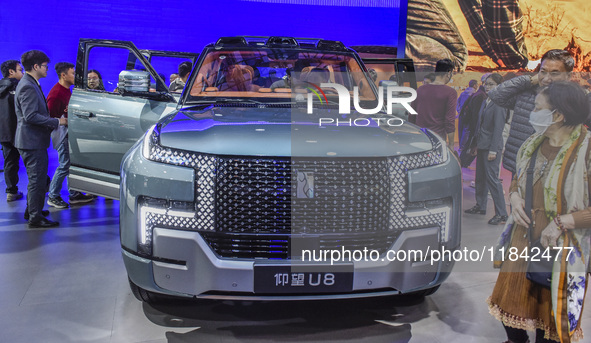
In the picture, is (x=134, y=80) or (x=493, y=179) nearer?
(x=134, y=80)

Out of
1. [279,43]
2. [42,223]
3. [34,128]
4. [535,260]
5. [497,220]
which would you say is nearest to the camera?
[535,260]

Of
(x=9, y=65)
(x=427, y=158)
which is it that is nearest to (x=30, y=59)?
(x=9, y=65)

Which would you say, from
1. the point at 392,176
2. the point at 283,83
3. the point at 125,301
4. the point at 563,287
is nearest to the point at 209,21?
the point at 283,83

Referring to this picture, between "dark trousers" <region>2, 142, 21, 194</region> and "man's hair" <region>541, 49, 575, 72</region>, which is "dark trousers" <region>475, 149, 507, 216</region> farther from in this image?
"dark trousers" <region>2, 142, 21, 194</region>

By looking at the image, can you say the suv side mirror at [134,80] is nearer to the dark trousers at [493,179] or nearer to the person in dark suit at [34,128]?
the person in dark suit at [34,128]

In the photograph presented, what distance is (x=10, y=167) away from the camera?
20.2ft

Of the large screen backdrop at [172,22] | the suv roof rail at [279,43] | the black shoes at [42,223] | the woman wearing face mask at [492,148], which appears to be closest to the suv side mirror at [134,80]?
the suv roof rail at [279,43]

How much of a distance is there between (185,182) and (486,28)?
9.23 metres

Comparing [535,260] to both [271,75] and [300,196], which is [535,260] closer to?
[300,196]

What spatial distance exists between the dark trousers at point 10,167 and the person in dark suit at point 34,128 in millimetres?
1614

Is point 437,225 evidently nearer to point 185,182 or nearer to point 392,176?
point 392,176

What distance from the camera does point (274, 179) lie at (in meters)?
2.32

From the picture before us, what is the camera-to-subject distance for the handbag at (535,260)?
2.09m

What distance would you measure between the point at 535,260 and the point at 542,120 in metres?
0.61
